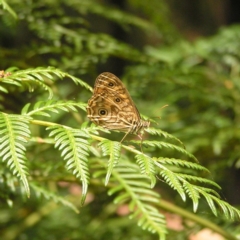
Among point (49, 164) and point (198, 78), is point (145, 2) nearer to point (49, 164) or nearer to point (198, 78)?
point (198, 78)

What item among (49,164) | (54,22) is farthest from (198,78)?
(49,164)

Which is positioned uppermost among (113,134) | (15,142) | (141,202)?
(15,142)

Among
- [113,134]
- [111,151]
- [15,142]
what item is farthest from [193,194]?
[113,134]

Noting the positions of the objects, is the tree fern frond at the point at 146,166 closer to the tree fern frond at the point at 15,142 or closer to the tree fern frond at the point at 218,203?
the tree fern frond at the point at 218,203

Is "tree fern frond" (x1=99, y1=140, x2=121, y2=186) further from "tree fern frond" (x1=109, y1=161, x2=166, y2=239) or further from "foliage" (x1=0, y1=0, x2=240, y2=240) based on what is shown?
"tree fern frond" (x1=109, y1=161, x2=166, y2=239)

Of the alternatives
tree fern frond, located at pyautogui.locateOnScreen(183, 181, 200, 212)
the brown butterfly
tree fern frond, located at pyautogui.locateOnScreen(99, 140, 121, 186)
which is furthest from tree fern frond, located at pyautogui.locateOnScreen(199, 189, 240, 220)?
the brown butterfly

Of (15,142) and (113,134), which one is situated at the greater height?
(15,142)

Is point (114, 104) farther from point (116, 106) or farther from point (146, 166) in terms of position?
point (146, 166)

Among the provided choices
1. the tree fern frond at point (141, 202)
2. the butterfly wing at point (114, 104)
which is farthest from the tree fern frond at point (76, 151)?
the tree fern frond at point (141, 202)
